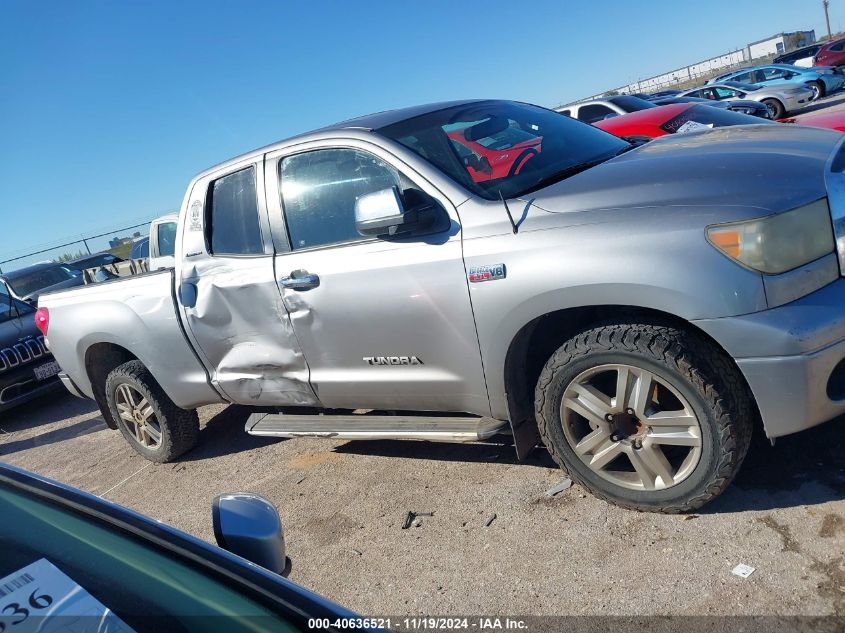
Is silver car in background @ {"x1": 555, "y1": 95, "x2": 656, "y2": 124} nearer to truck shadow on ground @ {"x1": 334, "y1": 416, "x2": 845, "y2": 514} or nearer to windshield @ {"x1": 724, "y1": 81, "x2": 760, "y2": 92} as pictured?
truck shadow on ground @ {"x1": 334, "y1": 416, "x2": 845, "y2": 514}

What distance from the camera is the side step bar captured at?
3388 mm

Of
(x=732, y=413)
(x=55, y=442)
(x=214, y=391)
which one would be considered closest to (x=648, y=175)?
(x=732, y=413)

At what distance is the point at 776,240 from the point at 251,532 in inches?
81.5

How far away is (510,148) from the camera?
3893 mm

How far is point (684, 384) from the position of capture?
2.72m

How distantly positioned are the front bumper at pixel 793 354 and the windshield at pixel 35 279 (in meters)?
11.0

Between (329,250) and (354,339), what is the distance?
0.49m

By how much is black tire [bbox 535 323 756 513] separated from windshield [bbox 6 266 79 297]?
10.3 m

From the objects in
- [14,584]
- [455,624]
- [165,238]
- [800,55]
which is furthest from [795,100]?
[14,584]

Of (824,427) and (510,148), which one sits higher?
→ (510,148)

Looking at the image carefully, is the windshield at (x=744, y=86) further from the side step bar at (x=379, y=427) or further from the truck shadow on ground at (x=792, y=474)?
the side step bar at (x=379, y=427)

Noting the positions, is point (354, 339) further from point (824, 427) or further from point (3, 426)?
point (3, 426)

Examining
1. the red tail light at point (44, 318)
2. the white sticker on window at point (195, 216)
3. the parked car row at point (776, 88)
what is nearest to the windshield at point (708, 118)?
the white sticker on window at point (195, 216)

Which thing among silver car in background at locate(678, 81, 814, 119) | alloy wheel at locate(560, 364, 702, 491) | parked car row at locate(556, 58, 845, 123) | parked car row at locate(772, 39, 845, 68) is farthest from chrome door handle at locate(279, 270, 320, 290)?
parked car row at locate(772, 39, 845, 68)
